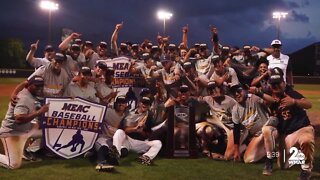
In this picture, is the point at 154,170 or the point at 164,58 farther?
the point at 164,58

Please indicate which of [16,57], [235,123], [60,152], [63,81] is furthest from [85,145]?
[16,57]

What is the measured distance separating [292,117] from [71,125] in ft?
14.5

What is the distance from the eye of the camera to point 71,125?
322 inches

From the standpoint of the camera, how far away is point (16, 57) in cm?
8788

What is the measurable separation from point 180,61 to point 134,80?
1455 mm

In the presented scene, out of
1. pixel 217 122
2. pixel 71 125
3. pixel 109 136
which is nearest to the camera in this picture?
pixel 71 125

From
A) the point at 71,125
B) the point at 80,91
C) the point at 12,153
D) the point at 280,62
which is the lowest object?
the point at 12,153

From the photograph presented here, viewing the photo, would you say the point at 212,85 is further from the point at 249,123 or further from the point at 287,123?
the point at 287,123

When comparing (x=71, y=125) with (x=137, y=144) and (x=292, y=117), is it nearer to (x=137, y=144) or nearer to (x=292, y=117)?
(x=137, y=144)

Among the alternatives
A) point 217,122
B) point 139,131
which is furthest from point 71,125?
point 217,122

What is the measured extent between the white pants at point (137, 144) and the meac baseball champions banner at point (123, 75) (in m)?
2.85

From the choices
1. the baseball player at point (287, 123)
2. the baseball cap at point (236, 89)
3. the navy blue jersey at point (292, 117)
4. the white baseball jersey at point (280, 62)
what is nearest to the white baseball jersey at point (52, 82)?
the baseball cap at point (236, 89)

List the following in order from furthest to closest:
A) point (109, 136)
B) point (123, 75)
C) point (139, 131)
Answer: point (123, 75)
point (139, 131)
point (109, 136)

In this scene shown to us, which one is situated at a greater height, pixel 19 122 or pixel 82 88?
pixel 82 88
